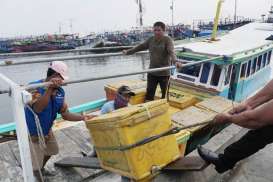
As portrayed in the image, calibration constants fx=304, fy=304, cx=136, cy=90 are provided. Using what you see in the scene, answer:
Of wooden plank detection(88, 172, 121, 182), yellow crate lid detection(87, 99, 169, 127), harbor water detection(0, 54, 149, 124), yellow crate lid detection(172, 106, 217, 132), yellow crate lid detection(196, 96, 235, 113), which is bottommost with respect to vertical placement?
harbor water detection(0, 54, 149, 124)

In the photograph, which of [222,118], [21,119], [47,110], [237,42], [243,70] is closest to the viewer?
[21,119]

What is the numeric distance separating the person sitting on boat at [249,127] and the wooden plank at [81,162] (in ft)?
4.19

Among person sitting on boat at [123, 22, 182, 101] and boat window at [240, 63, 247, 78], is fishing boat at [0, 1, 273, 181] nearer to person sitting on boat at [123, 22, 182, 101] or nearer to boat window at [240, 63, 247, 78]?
boat window at [240, 63, 247, 78]

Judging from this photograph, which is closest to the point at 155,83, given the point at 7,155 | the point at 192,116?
the point at 192,116

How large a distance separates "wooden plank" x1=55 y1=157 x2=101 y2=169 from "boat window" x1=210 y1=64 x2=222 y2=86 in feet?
13.0

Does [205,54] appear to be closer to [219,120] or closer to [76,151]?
[76,151]

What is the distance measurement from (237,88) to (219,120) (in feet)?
16.1

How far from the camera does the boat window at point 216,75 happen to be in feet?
22.7

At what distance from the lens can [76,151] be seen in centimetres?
482

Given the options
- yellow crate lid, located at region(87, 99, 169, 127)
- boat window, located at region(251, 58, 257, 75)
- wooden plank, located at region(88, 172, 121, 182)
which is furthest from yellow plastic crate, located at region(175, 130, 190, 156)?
boat window, located at region(251, 58, 257, 75)

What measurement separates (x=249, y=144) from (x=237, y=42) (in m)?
6.14

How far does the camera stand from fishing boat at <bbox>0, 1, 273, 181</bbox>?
2.83 metres

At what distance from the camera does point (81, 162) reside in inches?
155

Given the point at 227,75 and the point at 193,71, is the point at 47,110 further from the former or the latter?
the point at 227,75
